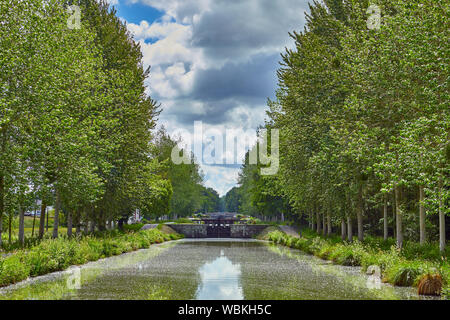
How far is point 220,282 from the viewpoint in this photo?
723 inches

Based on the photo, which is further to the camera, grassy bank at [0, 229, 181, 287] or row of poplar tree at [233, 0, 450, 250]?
grassy bank at [0, 229, 181, 287]

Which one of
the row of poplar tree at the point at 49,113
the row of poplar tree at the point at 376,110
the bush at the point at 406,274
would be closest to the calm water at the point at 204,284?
the bush at the point at 406,274

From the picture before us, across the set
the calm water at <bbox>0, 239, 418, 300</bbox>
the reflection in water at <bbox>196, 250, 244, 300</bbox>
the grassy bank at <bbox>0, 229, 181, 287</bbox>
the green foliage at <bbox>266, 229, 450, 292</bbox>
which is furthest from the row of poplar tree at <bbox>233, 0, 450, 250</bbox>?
the grassy bank at <bbox>0, 229, 181, 287</bbox>

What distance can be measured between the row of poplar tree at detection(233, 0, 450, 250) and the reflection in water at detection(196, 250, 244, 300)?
6571 mm

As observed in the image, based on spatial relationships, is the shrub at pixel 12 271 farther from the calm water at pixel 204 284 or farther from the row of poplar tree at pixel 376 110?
the row of poplar tree at pixel 376 110

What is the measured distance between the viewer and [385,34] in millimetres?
21109

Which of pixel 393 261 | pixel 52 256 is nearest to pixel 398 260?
pixel 393 261

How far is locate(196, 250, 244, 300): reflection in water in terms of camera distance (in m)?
14.8

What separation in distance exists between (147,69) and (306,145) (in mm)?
19346

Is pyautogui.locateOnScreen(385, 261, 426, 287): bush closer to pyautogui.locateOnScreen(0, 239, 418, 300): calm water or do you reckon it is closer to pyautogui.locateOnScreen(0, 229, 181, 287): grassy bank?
pyautogui.locateOnScreen(0, 239, 418, 300): calm water

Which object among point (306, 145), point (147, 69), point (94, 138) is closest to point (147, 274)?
point (94, 138)

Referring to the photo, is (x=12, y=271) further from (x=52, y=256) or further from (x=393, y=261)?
(x=393, y=261)
